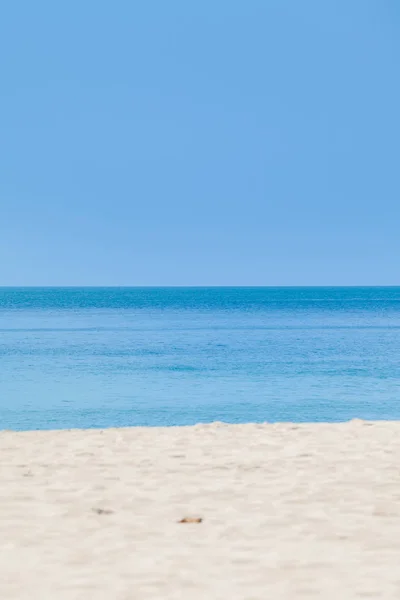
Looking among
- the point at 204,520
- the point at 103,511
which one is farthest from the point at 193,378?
the point at 204,520

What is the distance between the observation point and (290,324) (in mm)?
72438

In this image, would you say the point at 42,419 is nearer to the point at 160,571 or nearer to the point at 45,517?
the point at 45,517

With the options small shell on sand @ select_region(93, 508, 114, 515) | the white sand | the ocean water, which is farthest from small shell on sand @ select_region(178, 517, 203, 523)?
the ocean water

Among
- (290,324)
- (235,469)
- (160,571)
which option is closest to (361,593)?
(160,571)

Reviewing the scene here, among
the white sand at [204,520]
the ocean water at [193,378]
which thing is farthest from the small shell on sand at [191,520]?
the ocean water at [193,378]

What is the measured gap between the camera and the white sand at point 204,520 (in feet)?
16.8

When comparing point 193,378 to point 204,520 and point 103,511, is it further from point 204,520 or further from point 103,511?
point 204,520

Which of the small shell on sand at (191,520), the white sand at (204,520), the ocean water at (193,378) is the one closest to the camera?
the white sand at (204,520)

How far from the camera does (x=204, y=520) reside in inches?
266

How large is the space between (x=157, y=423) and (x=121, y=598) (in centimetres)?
1499

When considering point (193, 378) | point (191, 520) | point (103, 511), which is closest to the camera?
point (191, 520)

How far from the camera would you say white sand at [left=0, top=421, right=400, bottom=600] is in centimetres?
512

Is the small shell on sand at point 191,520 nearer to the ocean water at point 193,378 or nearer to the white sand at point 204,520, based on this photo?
the white sand at point 204,520

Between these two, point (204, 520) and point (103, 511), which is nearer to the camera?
point (204, 520)
